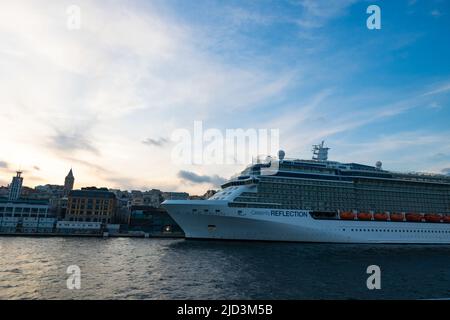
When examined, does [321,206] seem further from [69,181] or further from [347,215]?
[69,181]

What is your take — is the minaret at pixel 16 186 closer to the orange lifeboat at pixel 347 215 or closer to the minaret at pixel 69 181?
the minaret at pixel 69 181

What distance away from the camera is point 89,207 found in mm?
87000

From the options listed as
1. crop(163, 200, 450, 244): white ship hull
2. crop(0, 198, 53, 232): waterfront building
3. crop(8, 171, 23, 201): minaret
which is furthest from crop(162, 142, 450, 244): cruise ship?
crop(8, 171, 23, 201): minaret

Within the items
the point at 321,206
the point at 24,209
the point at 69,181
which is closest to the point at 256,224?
the point at 321,206

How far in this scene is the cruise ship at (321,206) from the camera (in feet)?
138

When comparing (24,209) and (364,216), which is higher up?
(24,209)

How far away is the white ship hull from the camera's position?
41.7m

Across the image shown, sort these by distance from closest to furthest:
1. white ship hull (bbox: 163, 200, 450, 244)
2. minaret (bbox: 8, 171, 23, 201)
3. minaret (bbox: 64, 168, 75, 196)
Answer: white ship hull (bbox: 163, 200, 450, 244)
minaret (bbox: 8, 171, 23, 201)
minaret (bbox: 64, 168, 75, 196)

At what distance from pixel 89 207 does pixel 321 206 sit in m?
69.3

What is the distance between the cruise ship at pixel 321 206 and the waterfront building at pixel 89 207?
52142 mm

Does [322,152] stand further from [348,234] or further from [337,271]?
[337,271]

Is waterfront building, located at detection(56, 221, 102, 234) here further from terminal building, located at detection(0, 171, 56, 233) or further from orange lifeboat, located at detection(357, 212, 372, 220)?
orange lifeboat, located at detection(357, 212, 372, 220)
